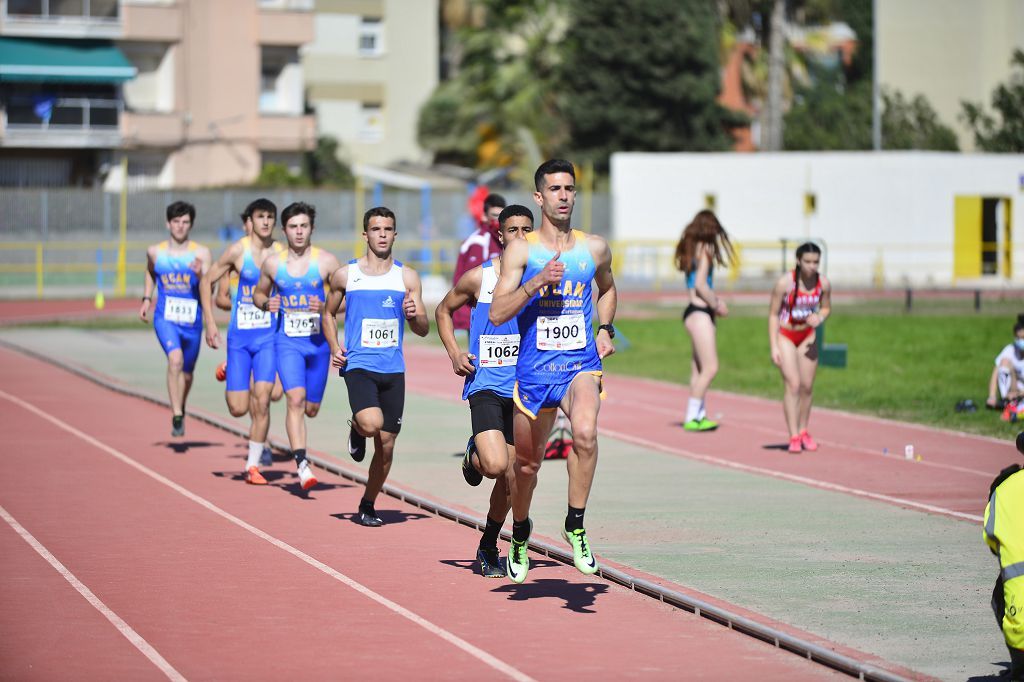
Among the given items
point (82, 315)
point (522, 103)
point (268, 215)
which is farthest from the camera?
point (522, 103)

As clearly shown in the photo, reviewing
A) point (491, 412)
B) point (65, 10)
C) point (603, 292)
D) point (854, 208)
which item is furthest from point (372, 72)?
point (603, 292)

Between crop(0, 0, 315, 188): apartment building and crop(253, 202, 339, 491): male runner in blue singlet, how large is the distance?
4644 centimetres

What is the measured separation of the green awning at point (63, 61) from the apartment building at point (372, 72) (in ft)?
44.6

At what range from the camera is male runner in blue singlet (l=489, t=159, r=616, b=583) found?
9.23 metres

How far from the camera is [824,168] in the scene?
52594 mm

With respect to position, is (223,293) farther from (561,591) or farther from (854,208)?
(854,208)

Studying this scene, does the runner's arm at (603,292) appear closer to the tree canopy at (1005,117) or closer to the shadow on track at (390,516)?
the shadow on track at (390,516)

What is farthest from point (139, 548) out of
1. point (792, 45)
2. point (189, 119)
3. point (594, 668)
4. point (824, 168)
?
point (792, 45)

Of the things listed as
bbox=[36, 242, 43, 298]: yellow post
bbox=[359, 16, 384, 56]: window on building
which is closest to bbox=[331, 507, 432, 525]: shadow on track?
bbox=[36, 242, 43, 298]: yellow post

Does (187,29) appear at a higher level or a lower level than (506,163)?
higher

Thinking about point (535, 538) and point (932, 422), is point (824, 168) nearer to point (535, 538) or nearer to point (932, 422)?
point (932, 422)

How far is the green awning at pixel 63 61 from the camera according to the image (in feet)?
190

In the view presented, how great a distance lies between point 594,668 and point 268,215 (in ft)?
25.5

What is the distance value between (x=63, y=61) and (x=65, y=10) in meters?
2.24
